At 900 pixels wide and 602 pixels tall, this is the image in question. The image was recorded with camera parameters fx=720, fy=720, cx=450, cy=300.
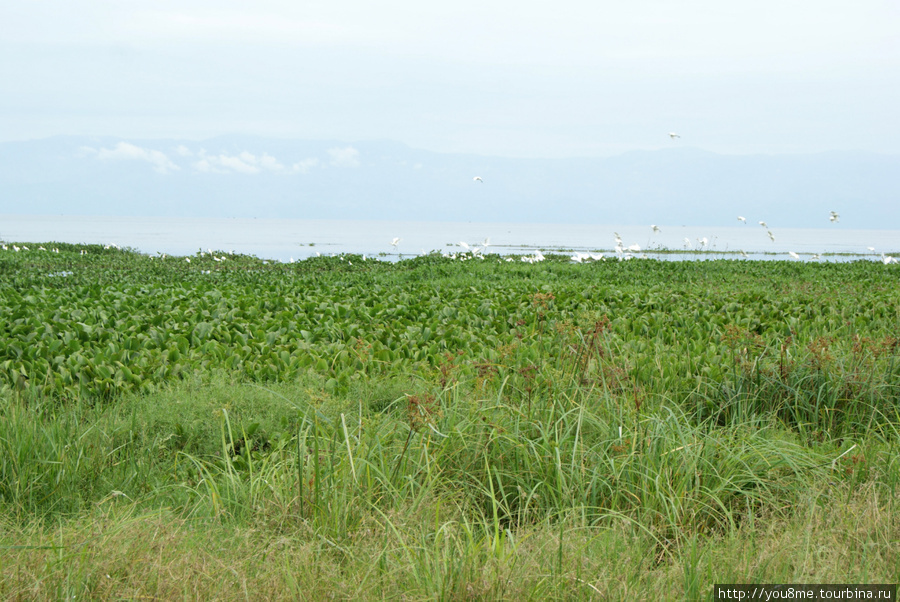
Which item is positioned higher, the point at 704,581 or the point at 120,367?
the point at 120,367

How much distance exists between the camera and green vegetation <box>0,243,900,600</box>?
8.57 feet

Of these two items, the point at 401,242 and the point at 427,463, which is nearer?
the point at 427,463

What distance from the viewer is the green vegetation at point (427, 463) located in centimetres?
261

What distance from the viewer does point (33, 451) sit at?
367 cm

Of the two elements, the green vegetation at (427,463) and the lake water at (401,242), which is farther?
the lake water at (401,242)

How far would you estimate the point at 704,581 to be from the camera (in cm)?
263

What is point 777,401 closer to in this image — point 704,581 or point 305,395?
point 704,581

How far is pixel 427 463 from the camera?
10.8 feet

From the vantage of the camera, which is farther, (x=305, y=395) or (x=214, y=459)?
(x=305, y=395)

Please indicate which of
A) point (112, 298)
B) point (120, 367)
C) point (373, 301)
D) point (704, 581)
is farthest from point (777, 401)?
point (112, 298)

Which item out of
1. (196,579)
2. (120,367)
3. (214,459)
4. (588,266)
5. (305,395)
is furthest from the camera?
(588,266)

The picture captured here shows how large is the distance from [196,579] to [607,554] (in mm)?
1532

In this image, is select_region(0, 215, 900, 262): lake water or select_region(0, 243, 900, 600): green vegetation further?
select_region(0, 215, 900, 262): lake water

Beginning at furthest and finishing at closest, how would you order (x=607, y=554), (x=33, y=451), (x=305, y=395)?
1. (x=305, y=395)
2. (x=33, y=451)
3. (x=607, y=554)
